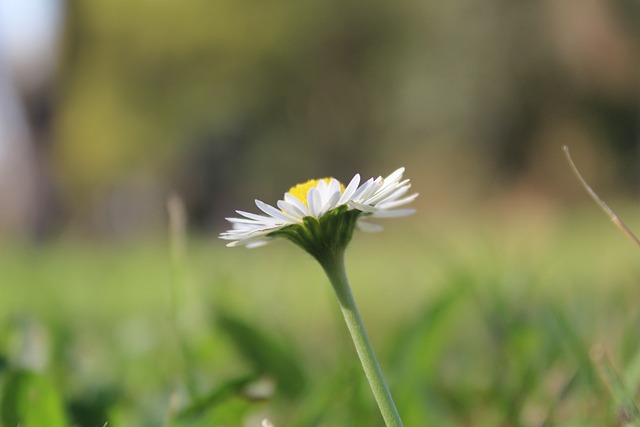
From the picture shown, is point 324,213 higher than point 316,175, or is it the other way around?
point 316,175

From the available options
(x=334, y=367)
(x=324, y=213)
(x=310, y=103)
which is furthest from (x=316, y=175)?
(x=324, y=213)

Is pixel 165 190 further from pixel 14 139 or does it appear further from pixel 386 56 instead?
pixel 14 139

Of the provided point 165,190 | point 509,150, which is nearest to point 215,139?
point 165,190

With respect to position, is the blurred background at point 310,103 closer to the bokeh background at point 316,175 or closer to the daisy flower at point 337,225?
the bokeh background at point 316,175

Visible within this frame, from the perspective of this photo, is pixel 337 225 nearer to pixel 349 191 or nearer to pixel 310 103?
pixel 349 191

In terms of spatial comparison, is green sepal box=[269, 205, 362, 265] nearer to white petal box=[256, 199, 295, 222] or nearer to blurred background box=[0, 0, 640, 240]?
white petal box=[256, 199, 295, 222]

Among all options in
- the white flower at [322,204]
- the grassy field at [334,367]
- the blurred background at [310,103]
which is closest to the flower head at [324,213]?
the white flower at [322,204]
